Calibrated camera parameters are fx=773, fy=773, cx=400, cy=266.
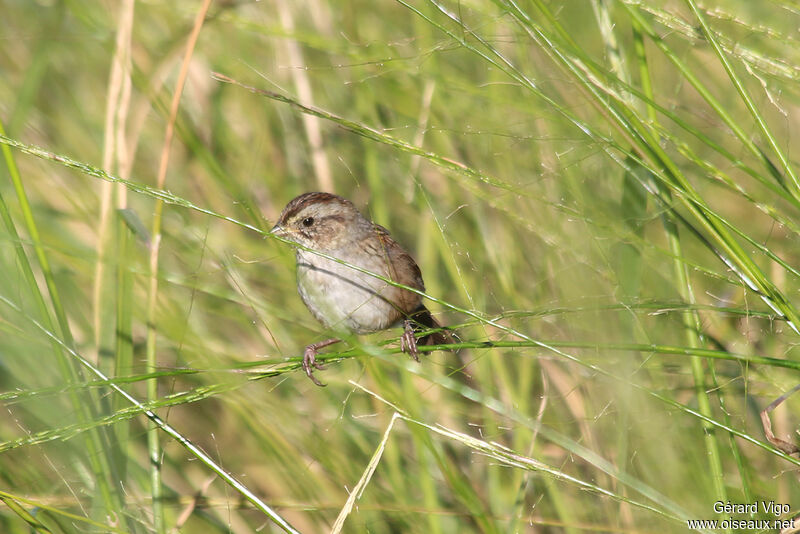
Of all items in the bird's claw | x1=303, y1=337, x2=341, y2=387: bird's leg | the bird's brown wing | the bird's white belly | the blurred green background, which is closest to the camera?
the blurred green background

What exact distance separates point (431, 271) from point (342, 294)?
1.77ft

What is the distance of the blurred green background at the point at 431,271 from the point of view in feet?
6.18

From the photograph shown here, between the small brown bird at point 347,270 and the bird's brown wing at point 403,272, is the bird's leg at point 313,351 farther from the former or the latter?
the bird's brown wing at point 403,272

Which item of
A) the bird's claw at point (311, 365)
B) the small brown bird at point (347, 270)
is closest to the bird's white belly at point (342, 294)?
the small brown bird at point (347, 270)

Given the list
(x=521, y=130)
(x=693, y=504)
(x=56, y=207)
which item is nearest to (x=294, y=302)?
(x=56, y=207)

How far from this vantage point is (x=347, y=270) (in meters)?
3.05

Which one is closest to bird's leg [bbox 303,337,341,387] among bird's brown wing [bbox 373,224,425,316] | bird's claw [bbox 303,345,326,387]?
bird's claw [bbox 303,345,326,387]

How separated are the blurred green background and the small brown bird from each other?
13 centimetres

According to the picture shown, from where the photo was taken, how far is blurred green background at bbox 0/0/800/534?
1.88 m

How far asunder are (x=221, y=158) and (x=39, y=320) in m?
2.33

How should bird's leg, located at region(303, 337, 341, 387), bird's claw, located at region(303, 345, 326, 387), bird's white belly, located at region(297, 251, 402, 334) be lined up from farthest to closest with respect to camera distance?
bird's white belly, located at region(297, 251, 402, 334)
bird's leg, located at region(303, 337, 341, 387)
bird's claw, located at region(303, 345, 326, 387)

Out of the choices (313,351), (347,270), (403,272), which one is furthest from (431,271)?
(313,351)

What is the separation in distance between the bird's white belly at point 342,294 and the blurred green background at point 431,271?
0.43 feet

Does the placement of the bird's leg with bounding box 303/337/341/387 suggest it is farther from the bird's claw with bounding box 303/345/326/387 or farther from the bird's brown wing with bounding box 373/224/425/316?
the bird's brown wing with bounding box 373/224/425/316
